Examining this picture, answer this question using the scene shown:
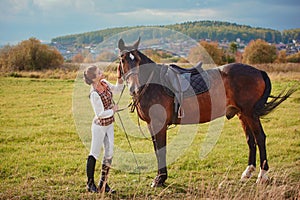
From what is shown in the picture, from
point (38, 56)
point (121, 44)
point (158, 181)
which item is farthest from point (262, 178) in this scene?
point (38, 56)

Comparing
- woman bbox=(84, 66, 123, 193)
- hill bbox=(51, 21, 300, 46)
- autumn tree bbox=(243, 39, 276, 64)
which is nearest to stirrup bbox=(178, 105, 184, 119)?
woman bbox=(84, 66, 123, 193)

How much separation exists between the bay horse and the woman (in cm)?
43

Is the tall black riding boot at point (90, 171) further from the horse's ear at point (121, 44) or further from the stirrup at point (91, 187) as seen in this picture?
the horse's ear at point (121, 44)

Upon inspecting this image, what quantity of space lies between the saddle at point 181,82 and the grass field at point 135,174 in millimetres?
1370

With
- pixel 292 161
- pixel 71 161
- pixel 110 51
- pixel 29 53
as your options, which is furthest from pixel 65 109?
pixel 29 53

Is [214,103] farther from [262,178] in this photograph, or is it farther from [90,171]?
[90,171]

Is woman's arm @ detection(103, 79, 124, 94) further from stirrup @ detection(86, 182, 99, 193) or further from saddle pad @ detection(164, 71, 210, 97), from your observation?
stirrup @ detection(86, 182, 99, 193)

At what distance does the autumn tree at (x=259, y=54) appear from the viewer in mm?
36500

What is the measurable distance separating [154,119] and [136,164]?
5.97ft

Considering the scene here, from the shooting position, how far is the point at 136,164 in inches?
276

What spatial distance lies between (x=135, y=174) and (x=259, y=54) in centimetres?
3399

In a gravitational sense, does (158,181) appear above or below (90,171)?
below

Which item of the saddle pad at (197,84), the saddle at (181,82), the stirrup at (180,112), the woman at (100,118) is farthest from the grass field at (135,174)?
the saddle pad at (197,84)

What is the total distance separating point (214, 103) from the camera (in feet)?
19.7
